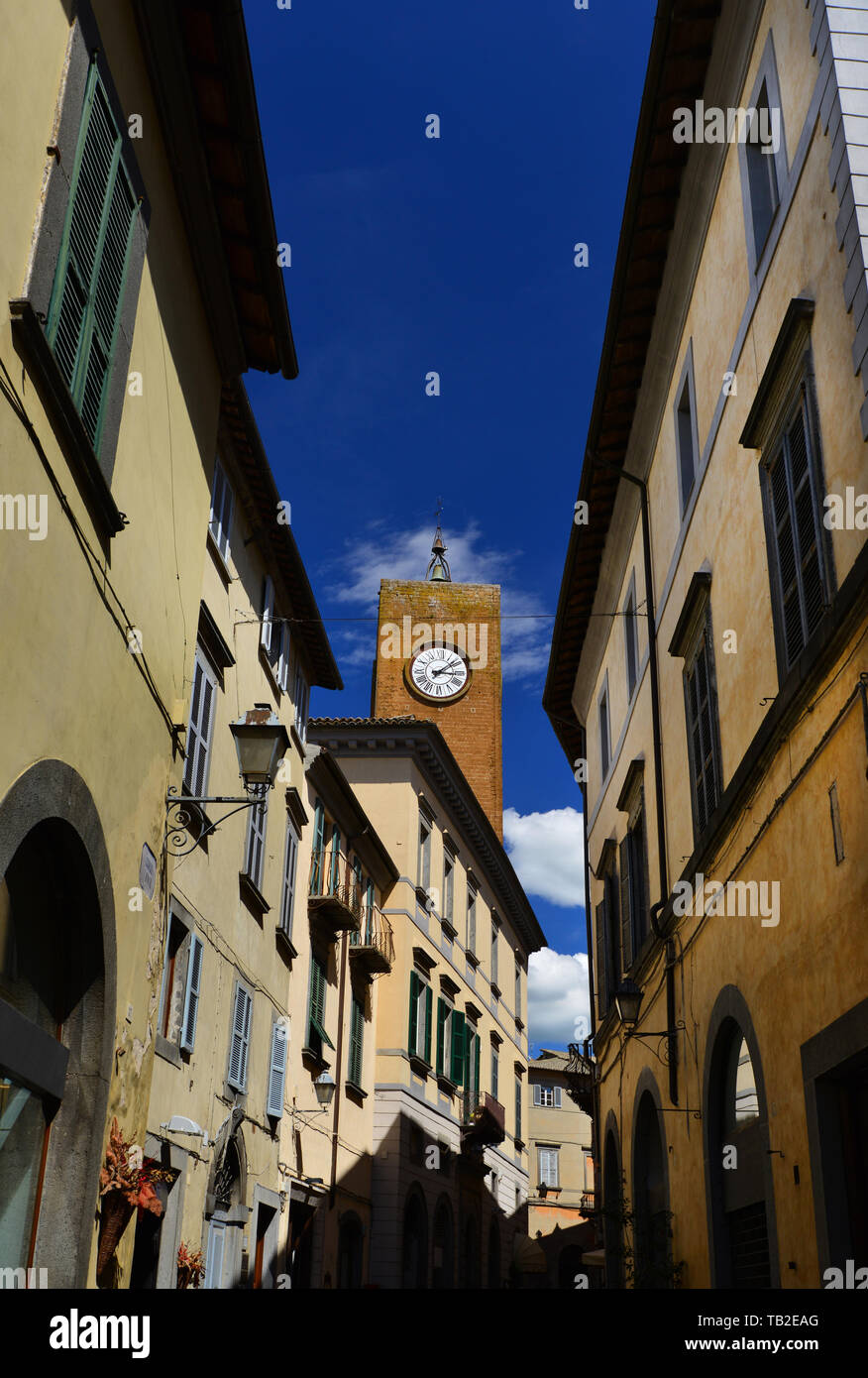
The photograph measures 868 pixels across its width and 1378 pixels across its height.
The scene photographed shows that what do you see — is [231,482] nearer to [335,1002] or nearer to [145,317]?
[145,317]

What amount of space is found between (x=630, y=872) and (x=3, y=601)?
11934 mm

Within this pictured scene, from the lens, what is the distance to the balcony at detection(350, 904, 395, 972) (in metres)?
22.9

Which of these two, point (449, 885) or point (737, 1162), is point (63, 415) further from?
point (449, 885)

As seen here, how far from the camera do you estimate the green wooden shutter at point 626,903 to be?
636 inches

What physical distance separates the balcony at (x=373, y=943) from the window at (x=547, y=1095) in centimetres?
3340

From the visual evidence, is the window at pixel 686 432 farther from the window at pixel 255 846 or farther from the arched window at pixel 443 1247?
the arched window at pixel 443 1247

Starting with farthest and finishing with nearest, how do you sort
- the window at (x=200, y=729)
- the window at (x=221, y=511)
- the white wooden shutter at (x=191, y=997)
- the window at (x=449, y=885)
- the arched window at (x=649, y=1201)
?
the window at (x=449, y=885) → the window at (x=221, y=511) → the arched window at (x=649, y=1201) → the window at (x=200, y=729) → the white wooden shutter at (x=191, y=997)

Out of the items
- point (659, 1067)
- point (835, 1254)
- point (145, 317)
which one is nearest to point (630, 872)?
point (659, 1067)

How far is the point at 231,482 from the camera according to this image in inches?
583

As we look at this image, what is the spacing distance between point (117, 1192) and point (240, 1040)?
8.03m

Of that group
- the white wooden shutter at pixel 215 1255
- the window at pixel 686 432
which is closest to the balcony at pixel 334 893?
the white wooden shutter at pixel 215 1255

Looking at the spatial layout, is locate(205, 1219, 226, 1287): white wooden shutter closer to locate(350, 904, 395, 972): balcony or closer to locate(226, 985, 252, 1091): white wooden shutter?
Answer: locate(226, 985, 252, 1091): white wooden shutter

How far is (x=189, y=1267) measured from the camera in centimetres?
1198

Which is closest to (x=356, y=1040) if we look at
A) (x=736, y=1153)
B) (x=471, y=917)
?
(x=471, y=917)
